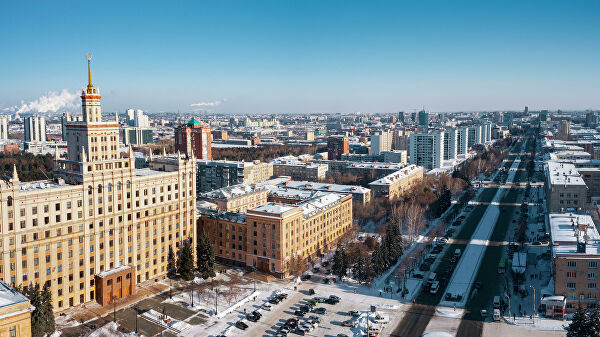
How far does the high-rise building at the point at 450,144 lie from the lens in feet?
500

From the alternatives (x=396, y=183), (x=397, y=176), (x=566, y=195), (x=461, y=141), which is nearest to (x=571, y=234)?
(x=566, y=195)

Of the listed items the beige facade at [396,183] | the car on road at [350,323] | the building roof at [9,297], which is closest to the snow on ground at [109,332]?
the building roof at [9,297]

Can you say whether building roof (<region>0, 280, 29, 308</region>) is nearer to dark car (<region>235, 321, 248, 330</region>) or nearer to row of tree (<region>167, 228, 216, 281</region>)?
dark car (<region>235, 321, 248, 330</region>)

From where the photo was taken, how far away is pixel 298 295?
47812mm

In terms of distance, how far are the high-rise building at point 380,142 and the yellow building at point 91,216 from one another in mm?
116878

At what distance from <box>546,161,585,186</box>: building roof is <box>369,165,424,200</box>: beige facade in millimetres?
27059

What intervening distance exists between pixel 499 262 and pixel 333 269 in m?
20.8

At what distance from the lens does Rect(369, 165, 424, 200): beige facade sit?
90750mm

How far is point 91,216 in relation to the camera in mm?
44906

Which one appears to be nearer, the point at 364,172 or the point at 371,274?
the point at 371,274

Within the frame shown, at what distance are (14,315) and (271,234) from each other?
27.7m

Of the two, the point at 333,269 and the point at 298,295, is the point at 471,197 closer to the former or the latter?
the point at 333,269

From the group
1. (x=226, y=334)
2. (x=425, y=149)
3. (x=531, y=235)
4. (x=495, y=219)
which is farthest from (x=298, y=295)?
(x=425, y=149)

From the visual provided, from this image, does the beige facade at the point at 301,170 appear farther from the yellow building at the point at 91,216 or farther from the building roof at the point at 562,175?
the yellow building at the point at 91,216
